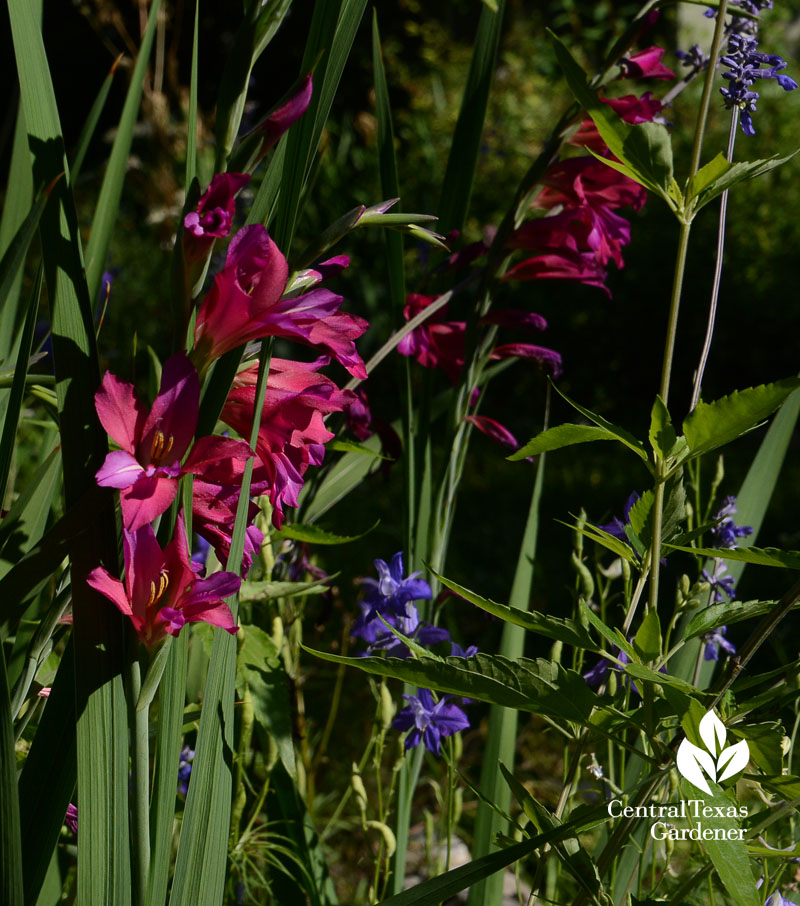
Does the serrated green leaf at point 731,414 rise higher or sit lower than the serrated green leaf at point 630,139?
lower

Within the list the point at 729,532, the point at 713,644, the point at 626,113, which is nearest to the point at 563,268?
the point at 626,113

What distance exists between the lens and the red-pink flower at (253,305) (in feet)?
1.55

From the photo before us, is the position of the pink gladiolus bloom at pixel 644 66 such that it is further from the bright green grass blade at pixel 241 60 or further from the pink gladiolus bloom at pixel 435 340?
the bright green grass blade at pixel 241 60

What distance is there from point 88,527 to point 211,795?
8.1 inches

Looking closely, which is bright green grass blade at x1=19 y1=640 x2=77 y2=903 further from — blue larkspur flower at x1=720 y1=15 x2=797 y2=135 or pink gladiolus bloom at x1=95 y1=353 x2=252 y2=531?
blue larkspur flower at x1=720 y1=15 x2=797 y2=135

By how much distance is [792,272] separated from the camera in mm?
4133

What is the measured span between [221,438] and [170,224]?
3.76 meters

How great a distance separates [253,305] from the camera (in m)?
0.48

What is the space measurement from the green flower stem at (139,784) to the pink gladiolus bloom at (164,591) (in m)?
0.03

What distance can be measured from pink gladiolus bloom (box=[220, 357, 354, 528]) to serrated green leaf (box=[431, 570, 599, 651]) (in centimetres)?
13

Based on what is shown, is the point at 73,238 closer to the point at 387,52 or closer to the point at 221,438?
the point at 221,438

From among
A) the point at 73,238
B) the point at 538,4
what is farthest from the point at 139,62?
the point at 538,4

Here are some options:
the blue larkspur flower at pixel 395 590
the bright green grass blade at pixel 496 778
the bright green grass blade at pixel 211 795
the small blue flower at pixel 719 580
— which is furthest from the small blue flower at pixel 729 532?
the bright green grass blade at pixel 211 795

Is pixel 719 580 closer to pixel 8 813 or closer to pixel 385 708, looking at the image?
pixel 385 708
